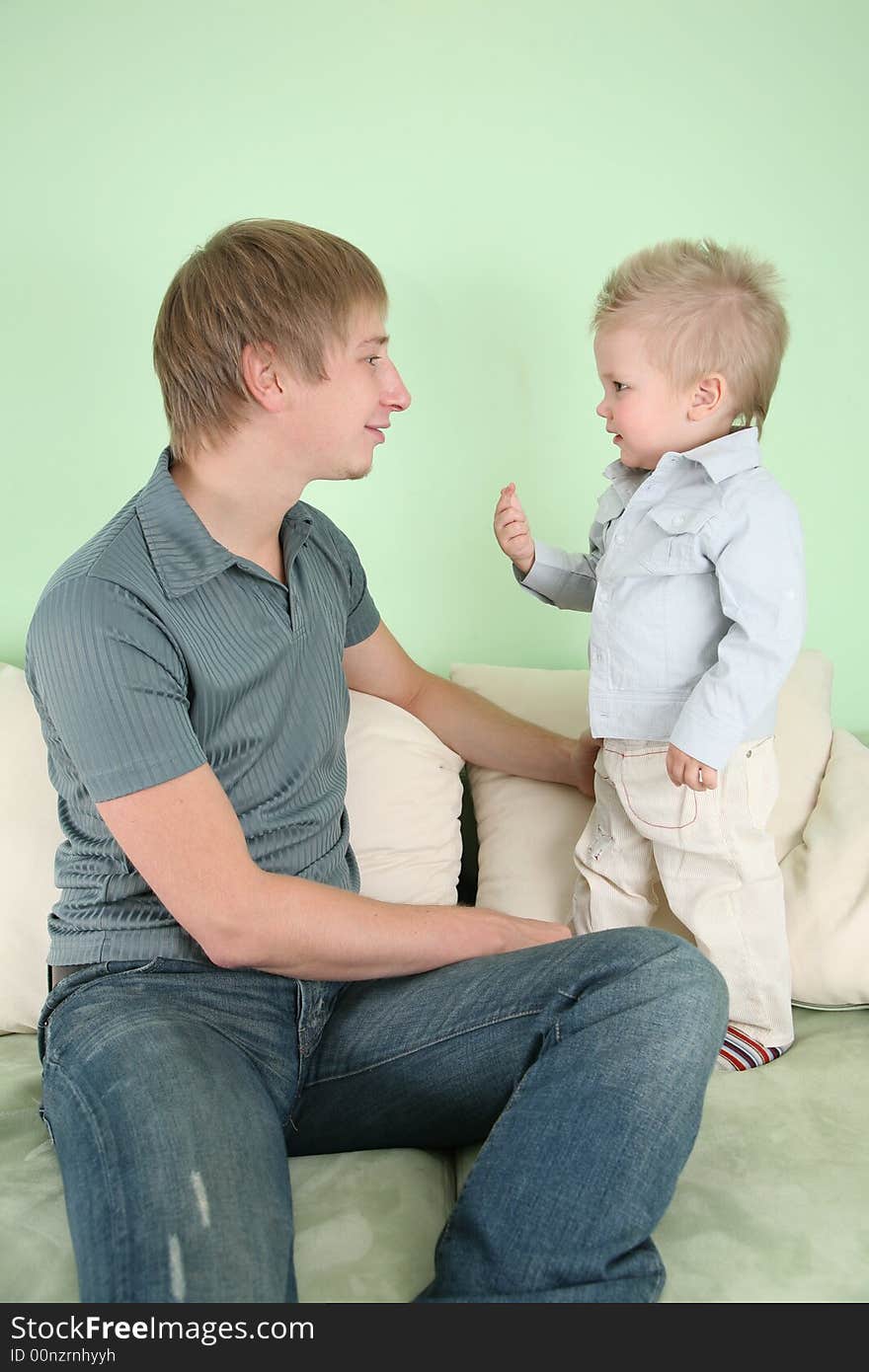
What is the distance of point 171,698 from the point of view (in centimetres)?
125

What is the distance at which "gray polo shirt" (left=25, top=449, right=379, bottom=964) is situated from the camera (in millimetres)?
1224

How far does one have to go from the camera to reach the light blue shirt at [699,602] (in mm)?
1475

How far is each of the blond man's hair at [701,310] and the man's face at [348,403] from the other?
34 cm

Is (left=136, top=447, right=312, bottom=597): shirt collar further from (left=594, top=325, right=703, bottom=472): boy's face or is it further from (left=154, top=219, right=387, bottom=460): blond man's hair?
(left=594, top=325, right=703, bottom=472): boy's face

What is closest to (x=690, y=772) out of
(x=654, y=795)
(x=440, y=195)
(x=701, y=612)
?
(x=654, y=795)

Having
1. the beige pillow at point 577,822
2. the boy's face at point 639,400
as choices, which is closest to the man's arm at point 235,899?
the beige pillow at point 577,822

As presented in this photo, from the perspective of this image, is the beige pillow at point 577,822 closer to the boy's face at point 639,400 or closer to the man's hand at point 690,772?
the man's hand at point 690,772

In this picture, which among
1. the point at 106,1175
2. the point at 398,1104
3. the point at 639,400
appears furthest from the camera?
the point at 639,400

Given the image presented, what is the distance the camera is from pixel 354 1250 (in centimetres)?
118

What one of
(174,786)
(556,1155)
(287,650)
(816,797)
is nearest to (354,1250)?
(556,1155)

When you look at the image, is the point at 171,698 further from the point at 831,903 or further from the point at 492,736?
the point at 831,903

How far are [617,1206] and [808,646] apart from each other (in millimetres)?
1327

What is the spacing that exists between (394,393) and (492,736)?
59cm

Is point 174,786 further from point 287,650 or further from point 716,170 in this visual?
point 716,170
